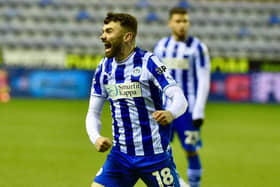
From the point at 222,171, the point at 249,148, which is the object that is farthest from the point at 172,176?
the point at 249,148

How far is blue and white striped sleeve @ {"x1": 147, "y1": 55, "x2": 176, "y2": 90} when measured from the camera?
15.4 ft

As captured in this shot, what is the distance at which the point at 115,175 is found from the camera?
15.8 feet

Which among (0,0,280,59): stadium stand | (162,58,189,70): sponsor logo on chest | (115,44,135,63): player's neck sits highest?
(115,44,135,63): player's neck

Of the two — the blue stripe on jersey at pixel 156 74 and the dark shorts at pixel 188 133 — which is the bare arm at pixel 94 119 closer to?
the blue stripe on jersey at pixel 156 74

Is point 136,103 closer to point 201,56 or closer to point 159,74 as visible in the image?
point 159,74

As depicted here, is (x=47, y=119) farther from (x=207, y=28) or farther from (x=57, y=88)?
(x=207, y=28)

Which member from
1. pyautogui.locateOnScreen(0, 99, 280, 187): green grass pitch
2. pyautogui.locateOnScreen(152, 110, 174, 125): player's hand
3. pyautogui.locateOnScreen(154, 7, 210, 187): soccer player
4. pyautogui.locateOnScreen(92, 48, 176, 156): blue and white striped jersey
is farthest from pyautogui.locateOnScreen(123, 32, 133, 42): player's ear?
pyautogui.locateOnScreen(0, 99, 280, 187): green grass pitch

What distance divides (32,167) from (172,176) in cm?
463

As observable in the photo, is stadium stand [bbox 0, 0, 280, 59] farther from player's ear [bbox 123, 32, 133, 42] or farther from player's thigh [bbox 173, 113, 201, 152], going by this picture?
player's ear [bbox 123, 32, 133, 42]

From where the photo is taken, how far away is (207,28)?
25.5 m

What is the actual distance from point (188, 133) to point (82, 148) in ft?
12.6

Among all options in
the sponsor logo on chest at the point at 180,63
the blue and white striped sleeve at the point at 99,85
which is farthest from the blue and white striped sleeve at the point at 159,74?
the sponsor logo on chest at the point at 180,63

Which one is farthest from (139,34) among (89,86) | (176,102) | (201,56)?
(176,102)

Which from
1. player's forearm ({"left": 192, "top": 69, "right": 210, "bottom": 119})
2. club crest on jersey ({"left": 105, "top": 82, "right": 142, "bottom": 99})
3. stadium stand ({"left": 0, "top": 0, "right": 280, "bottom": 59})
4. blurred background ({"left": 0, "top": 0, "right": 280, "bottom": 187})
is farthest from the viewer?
stadium stand ({"left": 0, "top": 0, "right": 280, "bottom": 59})
